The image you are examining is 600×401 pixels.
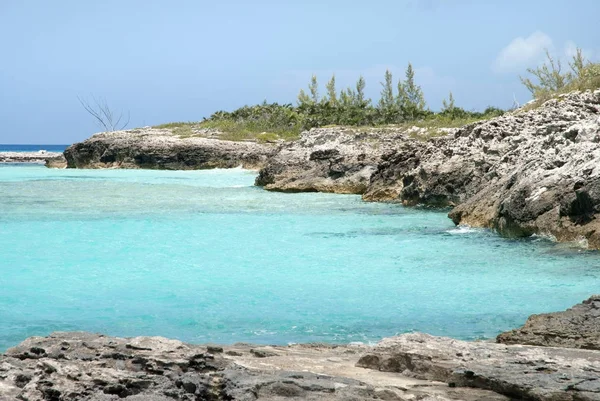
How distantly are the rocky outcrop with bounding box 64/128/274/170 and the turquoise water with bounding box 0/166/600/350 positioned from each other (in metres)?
26.4

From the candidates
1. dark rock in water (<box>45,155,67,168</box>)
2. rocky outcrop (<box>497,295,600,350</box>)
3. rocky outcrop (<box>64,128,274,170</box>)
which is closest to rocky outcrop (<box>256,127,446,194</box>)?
rocky outcrop (<box>64,128,274,170</box>)

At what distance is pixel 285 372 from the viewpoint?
3934 mm

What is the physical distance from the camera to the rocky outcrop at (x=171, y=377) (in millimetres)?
3646

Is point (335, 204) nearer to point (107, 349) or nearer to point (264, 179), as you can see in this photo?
point (264, 179)

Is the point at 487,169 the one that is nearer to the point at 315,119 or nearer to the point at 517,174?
the point at 517,174

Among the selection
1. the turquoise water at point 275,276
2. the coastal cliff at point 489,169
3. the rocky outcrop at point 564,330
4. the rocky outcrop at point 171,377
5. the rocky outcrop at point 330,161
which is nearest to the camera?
the rocky outcrop at point 171,377

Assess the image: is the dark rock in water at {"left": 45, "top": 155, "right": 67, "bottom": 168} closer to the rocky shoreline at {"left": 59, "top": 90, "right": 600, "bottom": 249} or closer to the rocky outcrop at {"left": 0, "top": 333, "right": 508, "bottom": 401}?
the rocky shoreline at {"left": 59, "top": 90, "right": 600, "bottom": 249}

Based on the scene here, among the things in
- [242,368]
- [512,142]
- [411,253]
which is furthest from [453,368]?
[512,142]

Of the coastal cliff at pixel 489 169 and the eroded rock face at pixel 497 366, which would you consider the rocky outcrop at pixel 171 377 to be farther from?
the coastal cliff at pixel 489 169

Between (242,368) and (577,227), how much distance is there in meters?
8.95

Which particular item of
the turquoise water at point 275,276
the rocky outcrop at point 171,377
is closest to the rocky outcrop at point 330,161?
the turquoise water at point 275,276

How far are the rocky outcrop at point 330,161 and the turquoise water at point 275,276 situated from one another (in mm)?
7065

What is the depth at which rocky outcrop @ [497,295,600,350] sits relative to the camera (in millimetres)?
5414

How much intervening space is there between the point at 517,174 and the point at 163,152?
34.9 m
